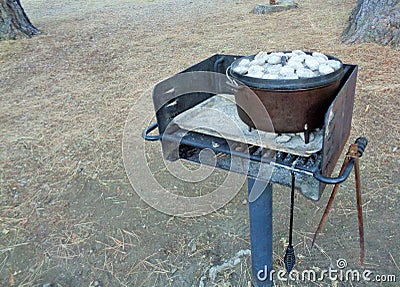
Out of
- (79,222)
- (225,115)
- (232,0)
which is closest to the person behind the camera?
(225,115)

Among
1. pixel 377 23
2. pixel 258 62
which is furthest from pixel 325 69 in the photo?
pixel 377 23

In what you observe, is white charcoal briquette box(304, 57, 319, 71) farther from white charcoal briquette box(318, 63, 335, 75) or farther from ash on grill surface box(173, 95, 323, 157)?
ash on grill surface box(173, 95, 323, 157)

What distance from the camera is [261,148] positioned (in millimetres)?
1271

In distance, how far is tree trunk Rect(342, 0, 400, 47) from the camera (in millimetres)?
3771

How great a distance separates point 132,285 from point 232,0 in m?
8.09

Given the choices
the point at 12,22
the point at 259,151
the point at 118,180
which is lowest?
the point at 118,180

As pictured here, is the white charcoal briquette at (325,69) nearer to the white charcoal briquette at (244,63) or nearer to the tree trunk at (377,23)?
the white charcoal briquette at (244,63)

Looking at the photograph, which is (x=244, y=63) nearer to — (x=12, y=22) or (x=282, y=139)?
(x=282, y=139)

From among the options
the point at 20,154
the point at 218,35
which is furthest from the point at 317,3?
the point at 20,154

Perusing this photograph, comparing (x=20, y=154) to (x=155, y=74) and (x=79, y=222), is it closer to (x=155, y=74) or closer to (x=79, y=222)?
(x=79, y=222)

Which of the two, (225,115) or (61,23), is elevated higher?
(225,115)

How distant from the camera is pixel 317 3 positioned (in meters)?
7.23

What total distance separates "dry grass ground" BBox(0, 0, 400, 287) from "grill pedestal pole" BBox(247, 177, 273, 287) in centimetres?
12

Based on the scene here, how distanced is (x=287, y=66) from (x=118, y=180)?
1661 millimetres
